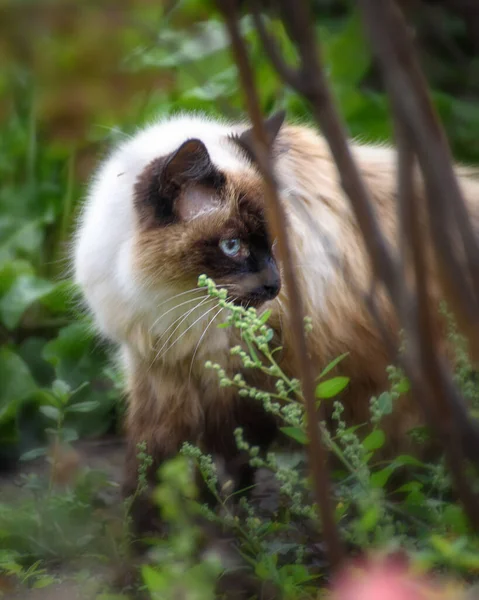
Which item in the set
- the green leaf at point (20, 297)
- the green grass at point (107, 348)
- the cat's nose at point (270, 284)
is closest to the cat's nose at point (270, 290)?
the cat's nose at point (270, 284)

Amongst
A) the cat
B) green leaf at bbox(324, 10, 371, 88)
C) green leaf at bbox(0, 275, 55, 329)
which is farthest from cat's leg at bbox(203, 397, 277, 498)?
green leaf at bbox(324, 10, 371, 88)

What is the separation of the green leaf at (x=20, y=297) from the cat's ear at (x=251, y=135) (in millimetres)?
1103

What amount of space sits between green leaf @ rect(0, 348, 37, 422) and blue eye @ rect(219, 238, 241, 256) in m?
1.04

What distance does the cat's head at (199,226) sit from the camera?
264 centimetres

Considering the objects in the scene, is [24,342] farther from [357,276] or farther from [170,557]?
[170,557]

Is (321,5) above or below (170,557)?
above

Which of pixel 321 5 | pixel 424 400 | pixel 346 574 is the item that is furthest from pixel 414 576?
pixel 321 5

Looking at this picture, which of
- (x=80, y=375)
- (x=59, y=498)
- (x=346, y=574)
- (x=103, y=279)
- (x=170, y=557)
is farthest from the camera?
(x=80, y=375)

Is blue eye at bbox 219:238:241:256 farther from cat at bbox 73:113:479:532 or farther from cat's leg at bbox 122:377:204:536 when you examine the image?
cat's leg at bbox 122:377:204:536

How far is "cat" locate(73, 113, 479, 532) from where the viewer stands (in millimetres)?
2662

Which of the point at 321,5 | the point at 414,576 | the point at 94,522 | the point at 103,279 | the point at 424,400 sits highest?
the point at 321,5

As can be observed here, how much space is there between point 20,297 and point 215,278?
4.08 ft

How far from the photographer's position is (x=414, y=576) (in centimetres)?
136

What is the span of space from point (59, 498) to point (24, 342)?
128 centimetres
